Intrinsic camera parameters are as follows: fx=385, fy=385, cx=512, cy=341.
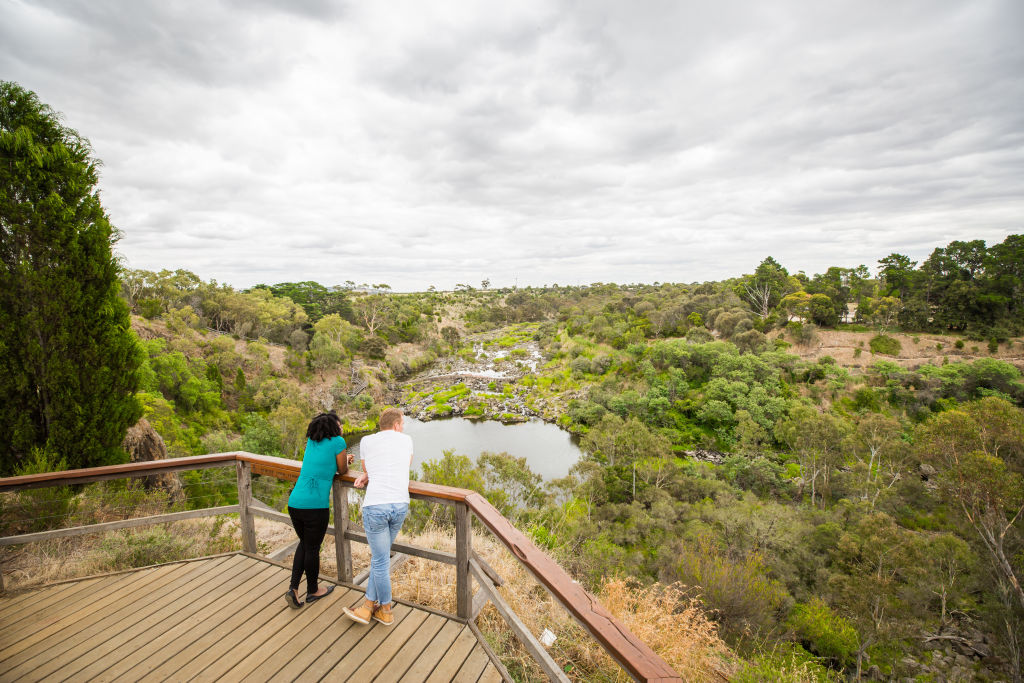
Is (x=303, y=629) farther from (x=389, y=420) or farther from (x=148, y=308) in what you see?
(x=148, y=308)

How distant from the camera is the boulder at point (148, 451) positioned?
23.1 ft

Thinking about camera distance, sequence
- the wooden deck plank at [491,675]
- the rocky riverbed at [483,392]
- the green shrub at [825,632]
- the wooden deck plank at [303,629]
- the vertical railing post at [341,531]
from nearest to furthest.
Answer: the wooden deck plank at [491,675]
the wooden deck plank at [303,629]
the vertical railing post at [341,531]
the green shrub at [825,632]
the rocky riverbed at [483,392]

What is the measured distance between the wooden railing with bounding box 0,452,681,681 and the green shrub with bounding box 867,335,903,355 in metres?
41.1

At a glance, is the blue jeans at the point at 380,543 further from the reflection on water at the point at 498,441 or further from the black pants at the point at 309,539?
the reflection on water at the point at 498,441

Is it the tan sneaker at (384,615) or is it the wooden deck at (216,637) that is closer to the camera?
the wooden deck at (216,637)

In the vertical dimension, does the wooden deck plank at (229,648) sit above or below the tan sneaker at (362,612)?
below

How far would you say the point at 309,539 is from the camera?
260cm

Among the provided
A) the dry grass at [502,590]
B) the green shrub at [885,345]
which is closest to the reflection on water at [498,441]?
the dry grass at [502,590]

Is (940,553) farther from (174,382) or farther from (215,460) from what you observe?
(174,382)

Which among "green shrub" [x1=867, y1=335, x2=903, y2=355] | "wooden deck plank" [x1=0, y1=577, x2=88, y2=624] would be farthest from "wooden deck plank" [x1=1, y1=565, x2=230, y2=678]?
"green shrub" [x1=867, y1=335, x2=903, y2=355]

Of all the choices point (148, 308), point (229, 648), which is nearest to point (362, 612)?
point (229, 648)

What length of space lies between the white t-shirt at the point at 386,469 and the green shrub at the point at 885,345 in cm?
4148

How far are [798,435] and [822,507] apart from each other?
132 inches

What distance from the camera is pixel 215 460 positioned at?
121 inches
